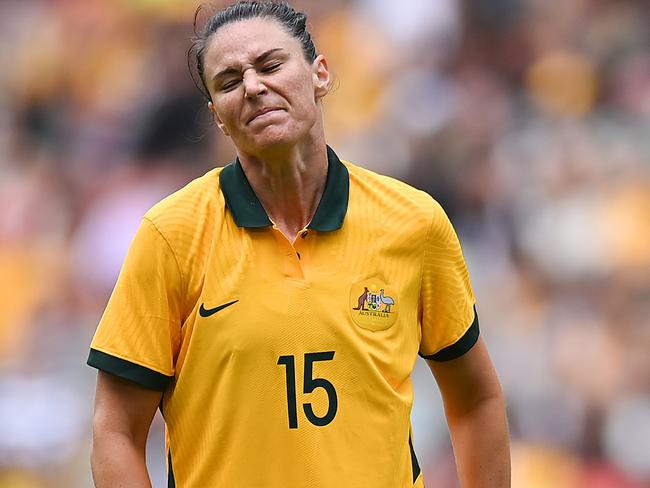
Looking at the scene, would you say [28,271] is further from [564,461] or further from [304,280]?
[304,280]

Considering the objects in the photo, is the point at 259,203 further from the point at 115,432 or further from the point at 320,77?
the point at 115,432

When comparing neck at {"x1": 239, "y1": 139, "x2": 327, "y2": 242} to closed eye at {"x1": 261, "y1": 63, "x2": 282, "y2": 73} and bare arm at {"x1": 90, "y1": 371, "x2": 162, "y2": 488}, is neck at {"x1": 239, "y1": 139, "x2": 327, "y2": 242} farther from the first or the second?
bare arm at {"x1": 90, "y1": 371, "x2": 162, "y2": 488}

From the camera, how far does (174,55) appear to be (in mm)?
6395

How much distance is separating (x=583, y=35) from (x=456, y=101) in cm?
82

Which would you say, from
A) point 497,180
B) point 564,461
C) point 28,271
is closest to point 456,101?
point 497,180

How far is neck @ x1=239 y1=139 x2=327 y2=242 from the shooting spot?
2664 millimetres

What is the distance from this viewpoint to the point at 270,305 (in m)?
2.50

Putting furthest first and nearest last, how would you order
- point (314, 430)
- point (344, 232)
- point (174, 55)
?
point (174, 55) → point (344, 232) → point (314, 430)

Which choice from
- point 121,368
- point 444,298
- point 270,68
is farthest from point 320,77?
point 121,368

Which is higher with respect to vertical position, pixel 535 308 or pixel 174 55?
pixel 174 55

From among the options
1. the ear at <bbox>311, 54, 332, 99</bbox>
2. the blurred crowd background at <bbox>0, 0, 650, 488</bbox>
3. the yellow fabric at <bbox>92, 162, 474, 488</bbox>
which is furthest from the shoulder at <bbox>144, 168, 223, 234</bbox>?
the blurred crowd background at <bbox>0, 0, 650, 488</bbox>

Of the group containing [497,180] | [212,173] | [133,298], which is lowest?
[133,298]

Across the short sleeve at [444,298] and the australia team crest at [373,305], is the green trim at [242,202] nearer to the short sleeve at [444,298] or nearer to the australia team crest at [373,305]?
the australia team crest at [373,305]

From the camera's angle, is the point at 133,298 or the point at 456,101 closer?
the point at 133,298
